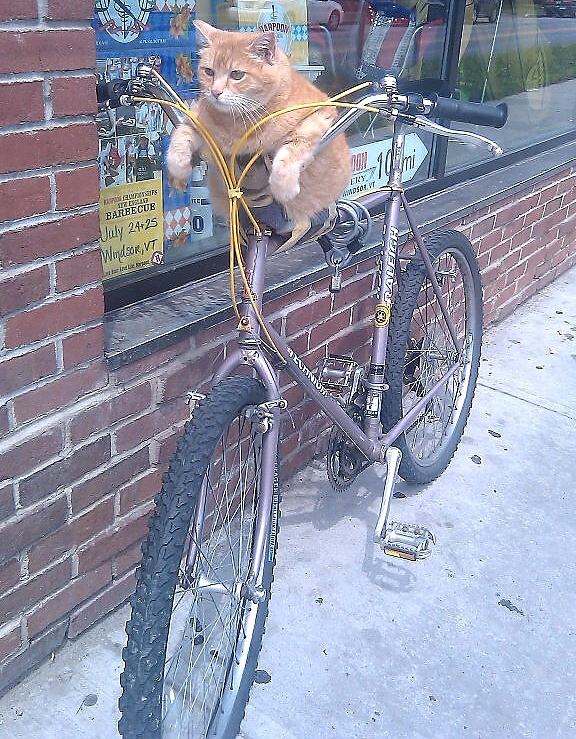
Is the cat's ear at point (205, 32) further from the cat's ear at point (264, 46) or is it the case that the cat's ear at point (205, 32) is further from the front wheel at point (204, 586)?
the front wheel at point (204, 586)

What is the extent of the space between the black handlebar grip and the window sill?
28.5 inches

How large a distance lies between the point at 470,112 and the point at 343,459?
3.80 ft

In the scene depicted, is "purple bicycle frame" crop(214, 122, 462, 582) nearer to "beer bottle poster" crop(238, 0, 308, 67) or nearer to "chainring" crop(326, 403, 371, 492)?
"chainring" crop(326, 403, 371, 492)

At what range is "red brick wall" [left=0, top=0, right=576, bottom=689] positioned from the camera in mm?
1713

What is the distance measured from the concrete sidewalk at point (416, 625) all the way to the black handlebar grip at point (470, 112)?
1391 mm

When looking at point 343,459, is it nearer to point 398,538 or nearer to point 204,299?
point 398,538

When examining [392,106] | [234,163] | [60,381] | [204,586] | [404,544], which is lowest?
[404,544]

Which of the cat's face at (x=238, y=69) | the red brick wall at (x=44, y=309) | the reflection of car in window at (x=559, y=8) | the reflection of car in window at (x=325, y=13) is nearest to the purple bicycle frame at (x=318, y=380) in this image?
the cat's face at (x=238, y=69)

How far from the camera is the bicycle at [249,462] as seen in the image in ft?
5.31

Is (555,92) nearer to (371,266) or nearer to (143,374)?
(371,266)

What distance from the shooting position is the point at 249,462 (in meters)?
1.93

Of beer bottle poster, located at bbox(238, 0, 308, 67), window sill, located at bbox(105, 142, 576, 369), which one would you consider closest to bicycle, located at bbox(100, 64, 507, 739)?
window sill, located at bbox(105, 142, 576, 369)

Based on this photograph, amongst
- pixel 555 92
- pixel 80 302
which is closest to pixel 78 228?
pixel 80 302

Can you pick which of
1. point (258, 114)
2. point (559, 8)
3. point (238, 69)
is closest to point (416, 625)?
point (258, 114)
